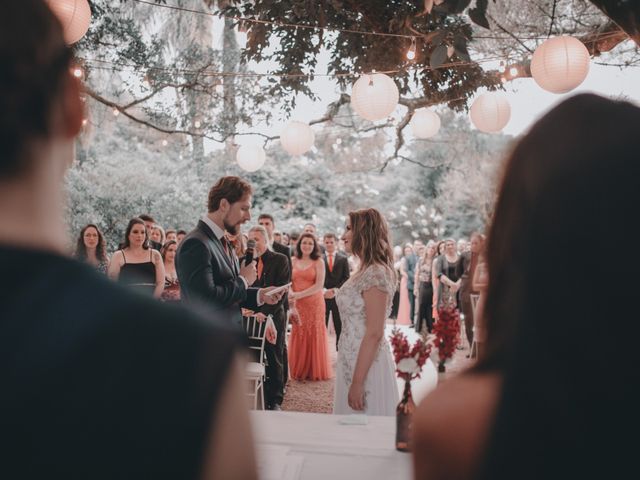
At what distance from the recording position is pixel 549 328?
1.79ft

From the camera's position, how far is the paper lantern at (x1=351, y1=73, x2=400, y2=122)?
15.4 ft

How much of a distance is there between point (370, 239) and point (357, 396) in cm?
90

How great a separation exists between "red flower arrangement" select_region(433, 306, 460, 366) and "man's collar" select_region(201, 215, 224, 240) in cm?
158

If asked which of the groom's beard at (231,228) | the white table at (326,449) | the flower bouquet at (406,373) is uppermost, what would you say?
the groom's beard at (231,228)

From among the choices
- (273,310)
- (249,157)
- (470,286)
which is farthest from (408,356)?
(249,157)

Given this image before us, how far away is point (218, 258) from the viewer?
302 centimetres

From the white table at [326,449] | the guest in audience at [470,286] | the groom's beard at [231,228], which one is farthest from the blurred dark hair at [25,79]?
the guest in audience at [470,286]

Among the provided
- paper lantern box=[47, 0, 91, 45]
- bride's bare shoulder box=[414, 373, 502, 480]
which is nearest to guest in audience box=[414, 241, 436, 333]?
paper lantern box=[47, 0, 91, 45]

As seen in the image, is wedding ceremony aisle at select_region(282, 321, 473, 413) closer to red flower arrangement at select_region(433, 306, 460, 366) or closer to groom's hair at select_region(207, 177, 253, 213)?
groom's hair at select_region(207, 177, 253, 213)

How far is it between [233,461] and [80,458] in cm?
12

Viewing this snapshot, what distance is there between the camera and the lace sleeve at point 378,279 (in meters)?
2.94

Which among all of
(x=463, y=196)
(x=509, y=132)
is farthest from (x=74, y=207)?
(x=509, y=132)

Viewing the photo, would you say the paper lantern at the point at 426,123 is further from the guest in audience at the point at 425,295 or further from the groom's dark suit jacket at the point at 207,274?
the groom's dark suit jacket at the point at 207,274

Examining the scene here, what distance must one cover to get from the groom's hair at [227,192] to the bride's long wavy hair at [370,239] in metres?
0.68
